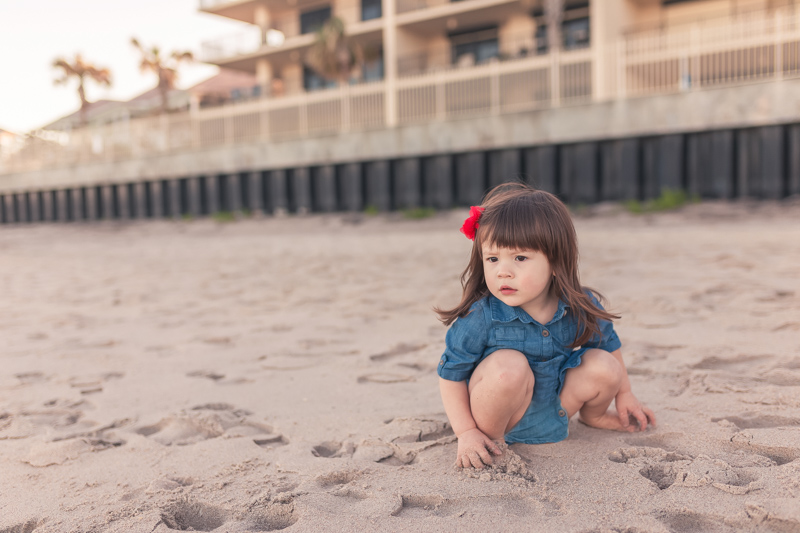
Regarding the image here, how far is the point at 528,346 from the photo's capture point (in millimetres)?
1949

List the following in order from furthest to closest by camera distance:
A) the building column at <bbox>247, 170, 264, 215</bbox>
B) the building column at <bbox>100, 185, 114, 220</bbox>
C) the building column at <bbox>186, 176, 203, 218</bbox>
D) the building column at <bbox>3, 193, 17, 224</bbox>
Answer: the building column at <bbox>3, 193, 17, 224</bbox>, the building column at <bbox>100, 185, 114, 220</bbox>, the building column at <bbox>186, 176, 203, 218</bbox>, the building column at <bbox>247, 170, 264, 215</bbox>

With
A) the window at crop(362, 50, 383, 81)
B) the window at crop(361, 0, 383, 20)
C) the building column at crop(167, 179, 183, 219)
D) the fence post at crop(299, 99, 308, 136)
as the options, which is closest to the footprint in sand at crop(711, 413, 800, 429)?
the fence post at crop(299, 99, 308, 136)

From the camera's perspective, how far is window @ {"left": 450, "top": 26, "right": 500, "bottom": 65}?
18.3m

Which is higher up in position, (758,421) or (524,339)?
(524,339)

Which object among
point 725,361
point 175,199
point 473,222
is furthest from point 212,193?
point 473,222

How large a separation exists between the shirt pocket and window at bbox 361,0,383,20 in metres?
20.6

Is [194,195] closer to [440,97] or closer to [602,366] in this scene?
[440,97]

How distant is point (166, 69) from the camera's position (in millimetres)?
27734

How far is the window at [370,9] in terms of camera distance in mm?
20766

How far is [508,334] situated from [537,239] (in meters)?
0.32

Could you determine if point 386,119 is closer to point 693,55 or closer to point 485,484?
point 693,55

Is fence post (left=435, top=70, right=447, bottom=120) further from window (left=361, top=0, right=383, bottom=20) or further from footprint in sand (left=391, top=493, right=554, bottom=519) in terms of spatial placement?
footprint in sand (left=391, top=493, right=554, bottom=519)

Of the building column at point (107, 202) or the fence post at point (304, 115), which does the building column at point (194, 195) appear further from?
the fence post at point (304, 115)

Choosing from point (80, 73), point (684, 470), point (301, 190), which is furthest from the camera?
point (80, 73)
